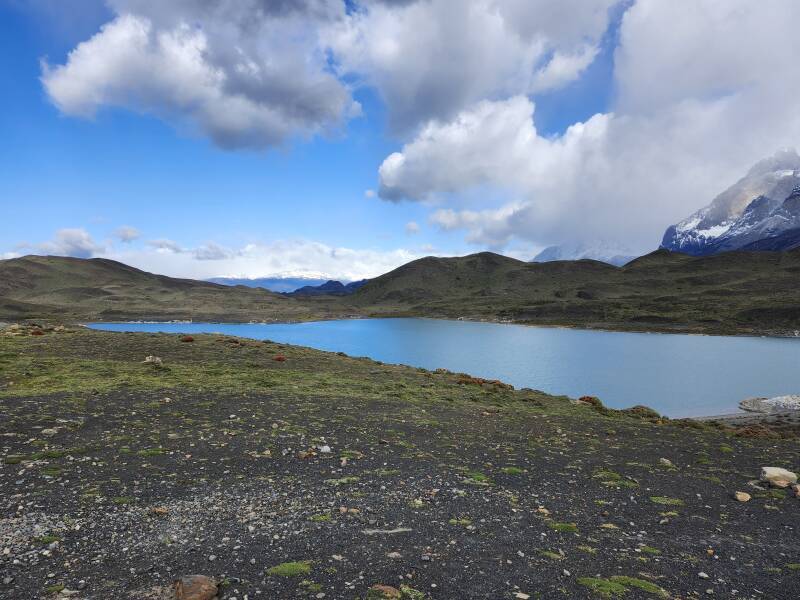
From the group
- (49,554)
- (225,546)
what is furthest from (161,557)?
(49,554)

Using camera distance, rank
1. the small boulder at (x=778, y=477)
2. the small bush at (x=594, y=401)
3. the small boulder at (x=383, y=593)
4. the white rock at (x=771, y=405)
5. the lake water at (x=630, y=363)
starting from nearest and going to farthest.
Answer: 1. the small boulder at (x=383, y=593)
2. the small boulder at (x=778, y=477)
3. the small bush at (x=594, y=401)
4. the white rock at (x=771, y=405)
5. the lake water at (x=630, y=363)

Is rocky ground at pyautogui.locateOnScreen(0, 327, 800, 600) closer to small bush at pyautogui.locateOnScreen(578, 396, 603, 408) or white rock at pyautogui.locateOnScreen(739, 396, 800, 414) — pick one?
small bush at pyautogui.locateOnScreen(578, 396, 603, 408)

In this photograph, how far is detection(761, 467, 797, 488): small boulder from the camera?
1614 cm

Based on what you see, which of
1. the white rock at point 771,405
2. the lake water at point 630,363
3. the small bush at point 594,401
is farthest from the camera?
the lake water at point 630,363

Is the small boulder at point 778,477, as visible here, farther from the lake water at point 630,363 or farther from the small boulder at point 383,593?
the lake water at point 630,363

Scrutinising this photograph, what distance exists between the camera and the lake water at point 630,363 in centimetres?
5762

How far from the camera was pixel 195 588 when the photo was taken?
809 centimetres

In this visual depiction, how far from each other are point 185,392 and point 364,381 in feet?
46.7

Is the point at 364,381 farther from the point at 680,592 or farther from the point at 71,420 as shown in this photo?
the point at 680,592

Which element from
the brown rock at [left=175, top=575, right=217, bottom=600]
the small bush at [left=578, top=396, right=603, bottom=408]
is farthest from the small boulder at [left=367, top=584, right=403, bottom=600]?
the small bush at [left=578, top=396, right=603, bottom=408]

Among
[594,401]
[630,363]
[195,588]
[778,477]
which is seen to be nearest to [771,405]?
[594,401]

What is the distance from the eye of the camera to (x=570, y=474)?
1656 cm

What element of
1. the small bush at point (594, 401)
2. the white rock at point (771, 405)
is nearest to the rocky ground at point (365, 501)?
the small bush at point (594, 401)

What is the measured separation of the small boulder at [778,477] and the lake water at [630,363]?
33.3m
